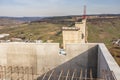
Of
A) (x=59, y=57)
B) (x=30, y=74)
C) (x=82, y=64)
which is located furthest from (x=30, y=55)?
(x=82, y=64)

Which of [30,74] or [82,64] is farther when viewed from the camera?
[30,74]

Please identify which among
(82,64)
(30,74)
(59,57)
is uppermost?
(59,57)

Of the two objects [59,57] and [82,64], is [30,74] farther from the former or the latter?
[82,64]

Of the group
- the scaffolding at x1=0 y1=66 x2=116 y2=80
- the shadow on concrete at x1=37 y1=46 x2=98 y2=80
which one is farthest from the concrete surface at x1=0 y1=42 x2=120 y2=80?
the scaffolding at x1=0 y1=66 x2=116 y2=80

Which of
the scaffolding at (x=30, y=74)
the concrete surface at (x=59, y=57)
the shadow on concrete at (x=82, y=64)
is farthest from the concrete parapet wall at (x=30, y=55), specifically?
the shadow on concrete at (x=82, y=64)

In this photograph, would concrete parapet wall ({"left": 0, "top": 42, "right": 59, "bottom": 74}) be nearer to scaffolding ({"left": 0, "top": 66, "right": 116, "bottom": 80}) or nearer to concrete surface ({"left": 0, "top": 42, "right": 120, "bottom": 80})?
concrete surface ({"left": 0, "top": 42, "right": 120, "bottom": 80})

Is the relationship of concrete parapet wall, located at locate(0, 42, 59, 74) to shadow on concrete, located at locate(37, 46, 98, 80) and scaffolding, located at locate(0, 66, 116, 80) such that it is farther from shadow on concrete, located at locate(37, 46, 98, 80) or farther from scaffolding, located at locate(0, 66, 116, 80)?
shadow on concrete, located at locate(37, 46, 98, 80)

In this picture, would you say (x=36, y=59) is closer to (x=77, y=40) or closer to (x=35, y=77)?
(x=35, y=77)

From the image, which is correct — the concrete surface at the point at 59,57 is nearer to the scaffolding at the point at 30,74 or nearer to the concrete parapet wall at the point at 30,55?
the concrete parapet wall at the point at 30,55

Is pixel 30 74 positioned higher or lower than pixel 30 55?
lower

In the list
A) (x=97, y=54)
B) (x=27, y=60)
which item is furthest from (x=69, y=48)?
(x=27, y=60)

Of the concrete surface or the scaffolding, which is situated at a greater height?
the concrete surface

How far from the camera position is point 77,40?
1231cm

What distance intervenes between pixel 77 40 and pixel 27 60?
4.78 meters
